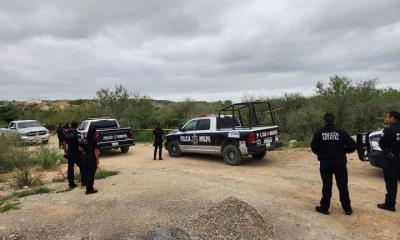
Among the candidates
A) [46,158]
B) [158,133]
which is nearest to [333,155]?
[158,133]

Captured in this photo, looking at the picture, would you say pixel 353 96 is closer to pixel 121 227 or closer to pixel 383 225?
pixel 383 225

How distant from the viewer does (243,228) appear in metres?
6.12

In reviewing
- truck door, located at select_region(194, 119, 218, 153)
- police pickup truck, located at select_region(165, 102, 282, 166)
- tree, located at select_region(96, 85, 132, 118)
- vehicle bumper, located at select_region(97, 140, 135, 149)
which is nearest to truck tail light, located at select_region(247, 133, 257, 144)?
police pickup truck, located at select_region(165, 102, 282, 166)

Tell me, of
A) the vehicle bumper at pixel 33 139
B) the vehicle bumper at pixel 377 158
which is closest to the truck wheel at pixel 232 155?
the vehicle bumper at pixel 377 158

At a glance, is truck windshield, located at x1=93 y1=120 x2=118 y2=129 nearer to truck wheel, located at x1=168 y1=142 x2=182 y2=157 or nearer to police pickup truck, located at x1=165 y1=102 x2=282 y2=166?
police pickup truck, located at x1=165 y1=102 x2=282 y2=166

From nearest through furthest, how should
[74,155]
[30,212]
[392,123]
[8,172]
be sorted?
[392,123]
[30,212]
[74,155]
[8,172]

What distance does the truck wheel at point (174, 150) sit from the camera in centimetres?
1551

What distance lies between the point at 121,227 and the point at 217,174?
5.05m

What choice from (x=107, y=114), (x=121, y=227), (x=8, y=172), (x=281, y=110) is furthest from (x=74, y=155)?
(x=107, y=114)

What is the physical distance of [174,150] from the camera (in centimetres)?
1566

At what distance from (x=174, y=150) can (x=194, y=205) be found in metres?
8.33

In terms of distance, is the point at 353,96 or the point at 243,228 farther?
the point at 353,96

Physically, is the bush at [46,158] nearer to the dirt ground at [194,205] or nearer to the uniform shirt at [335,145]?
the dirt ground at [194,205]

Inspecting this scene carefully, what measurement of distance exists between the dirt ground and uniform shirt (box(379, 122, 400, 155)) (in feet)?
3.60
